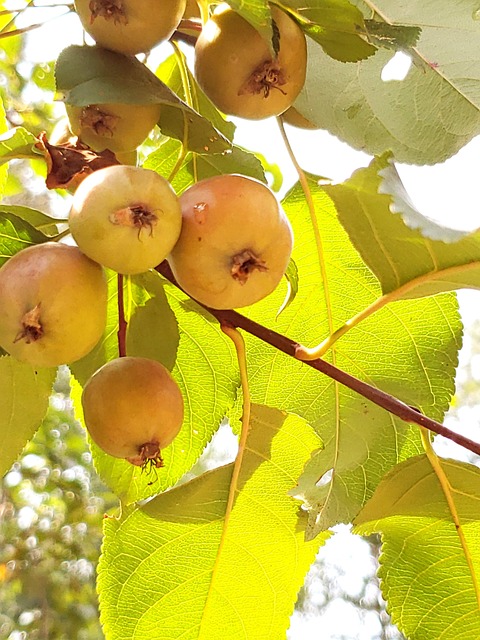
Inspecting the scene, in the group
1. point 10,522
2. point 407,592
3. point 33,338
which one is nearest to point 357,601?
point 10,522

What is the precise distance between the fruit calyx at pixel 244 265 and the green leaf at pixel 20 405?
41 centimetres

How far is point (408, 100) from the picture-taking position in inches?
40.8

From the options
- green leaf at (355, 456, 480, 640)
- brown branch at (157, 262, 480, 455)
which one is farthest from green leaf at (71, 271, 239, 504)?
green leaf at (355, 456, 480, 640)

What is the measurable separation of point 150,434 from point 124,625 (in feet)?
1.35

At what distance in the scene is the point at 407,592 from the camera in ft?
3.65

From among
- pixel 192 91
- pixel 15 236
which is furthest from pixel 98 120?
pixel 192 91

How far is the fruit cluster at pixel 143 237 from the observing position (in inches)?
27.2

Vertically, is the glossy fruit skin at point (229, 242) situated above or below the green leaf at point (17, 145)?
below

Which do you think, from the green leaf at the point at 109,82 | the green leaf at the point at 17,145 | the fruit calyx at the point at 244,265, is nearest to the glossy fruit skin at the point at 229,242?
the fruit calyx at the point at 244,265

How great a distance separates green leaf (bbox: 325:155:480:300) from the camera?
0.77 meters

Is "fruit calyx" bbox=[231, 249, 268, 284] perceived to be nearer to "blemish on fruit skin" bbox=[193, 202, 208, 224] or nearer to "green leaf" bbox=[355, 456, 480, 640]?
"blemish on fruit skin" bbox=[193, 202, 208, 224]

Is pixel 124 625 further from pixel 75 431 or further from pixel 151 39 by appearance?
pixel 75 431

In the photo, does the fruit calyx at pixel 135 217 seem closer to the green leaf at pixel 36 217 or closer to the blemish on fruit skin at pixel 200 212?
the blemish on fruit skin at pixel 200 212

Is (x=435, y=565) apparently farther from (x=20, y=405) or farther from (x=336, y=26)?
(x=336, y=26)
